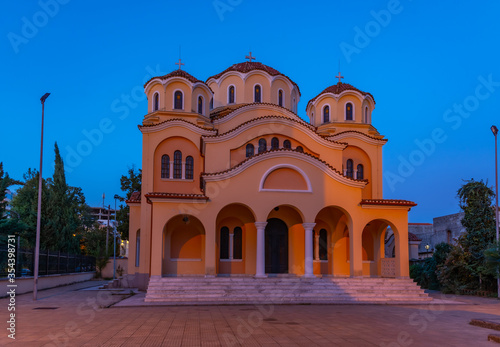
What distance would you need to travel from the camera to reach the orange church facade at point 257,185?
78.6 ft

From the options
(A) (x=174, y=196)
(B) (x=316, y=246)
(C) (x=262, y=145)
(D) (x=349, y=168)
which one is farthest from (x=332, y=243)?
(A) (x=174, y=196)

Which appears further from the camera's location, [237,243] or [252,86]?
[252,86]

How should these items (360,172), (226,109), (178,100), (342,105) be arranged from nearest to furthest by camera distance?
(178,100) → (360,172) → (226,109) → (342,105)

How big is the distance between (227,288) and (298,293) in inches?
118

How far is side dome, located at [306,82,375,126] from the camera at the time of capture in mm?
29672

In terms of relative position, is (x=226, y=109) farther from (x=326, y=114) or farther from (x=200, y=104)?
(x=326, y=114)

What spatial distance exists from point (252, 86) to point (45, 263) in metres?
15.6

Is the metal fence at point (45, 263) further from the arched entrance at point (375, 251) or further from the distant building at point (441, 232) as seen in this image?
the distant building at point (441, 232)

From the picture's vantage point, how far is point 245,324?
14.3 metres

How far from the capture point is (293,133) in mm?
26797

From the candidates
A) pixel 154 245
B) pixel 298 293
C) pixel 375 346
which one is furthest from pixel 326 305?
pixel 375 346

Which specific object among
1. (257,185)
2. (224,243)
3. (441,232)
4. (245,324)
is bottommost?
(245,324)

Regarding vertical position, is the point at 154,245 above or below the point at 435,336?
above

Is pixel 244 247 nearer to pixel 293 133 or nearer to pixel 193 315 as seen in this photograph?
pixel 293 133
